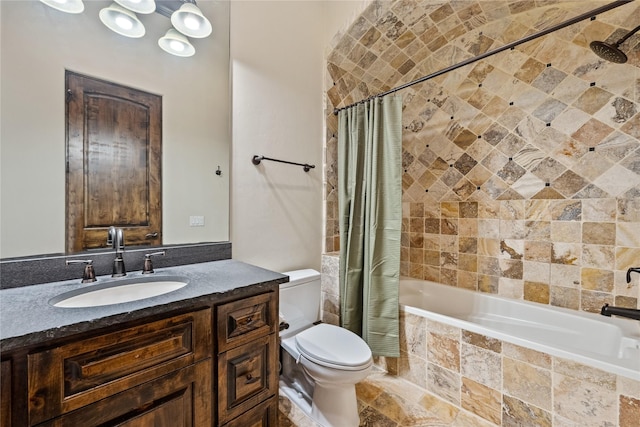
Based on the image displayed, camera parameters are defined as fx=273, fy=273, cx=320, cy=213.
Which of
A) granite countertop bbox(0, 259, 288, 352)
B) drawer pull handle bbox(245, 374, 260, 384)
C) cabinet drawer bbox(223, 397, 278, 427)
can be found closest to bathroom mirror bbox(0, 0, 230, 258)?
granite countertop bbox(0, 259, 288, 352)

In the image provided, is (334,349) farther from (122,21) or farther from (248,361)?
(122,21)

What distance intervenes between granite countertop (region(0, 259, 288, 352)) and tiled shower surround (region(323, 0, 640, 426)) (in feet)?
3.89

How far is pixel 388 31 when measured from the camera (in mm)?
2104

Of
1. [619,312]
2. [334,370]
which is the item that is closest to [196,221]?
[334,370]

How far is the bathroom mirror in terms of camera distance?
3.57ft

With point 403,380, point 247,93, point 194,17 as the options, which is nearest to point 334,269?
point 403,380

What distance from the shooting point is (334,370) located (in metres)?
1.36

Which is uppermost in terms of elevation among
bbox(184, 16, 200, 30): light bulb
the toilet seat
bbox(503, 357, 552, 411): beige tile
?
bbox(184, 16, 200, 30): light bulb

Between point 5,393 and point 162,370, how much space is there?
1.10 ft

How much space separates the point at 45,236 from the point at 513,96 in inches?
117

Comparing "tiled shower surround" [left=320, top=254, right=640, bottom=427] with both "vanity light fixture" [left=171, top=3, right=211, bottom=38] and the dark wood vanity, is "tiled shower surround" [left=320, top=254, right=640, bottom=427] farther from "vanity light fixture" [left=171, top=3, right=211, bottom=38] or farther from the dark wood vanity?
"vanity light fixture" [left=171, top=3, right=211, bottom=38]

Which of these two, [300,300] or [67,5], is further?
[300,300]

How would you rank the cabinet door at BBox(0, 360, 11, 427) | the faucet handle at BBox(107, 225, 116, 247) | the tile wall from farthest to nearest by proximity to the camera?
the tile wall → the faucet handle at BBox(107, 225, 116, 247) → the cabinet door at BBox(0, 360, 11, 427)

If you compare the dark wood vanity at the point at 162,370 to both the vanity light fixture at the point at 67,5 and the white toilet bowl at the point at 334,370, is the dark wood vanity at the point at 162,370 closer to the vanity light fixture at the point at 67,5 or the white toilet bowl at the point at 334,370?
the white toilet bowl at the point at 334,370
